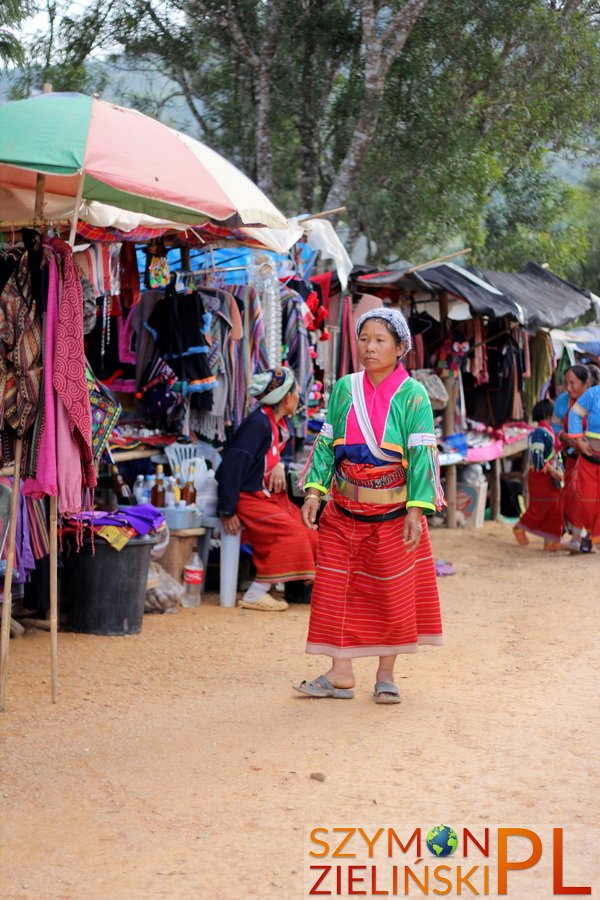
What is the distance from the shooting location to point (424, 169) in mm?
15320

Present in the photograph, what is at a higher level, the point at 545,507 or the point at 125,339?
the point at 125,339

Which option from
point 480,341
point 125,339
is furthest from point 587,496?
point 125,339

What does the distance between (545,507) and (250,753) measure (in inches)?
305

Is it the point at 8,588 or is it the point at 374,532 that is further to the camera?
the point at 374,532

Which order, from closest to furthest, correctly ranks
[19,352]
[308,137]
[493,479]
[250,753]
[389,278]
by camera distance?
[250,753]
[19,352]
[389,278]
[493,479]
[308,137]

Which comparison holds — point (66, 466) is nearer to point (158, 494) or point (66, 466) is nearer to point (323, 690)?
point (323, 690)

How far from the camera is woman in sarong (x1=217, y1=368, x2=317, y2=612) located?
26.4 feet

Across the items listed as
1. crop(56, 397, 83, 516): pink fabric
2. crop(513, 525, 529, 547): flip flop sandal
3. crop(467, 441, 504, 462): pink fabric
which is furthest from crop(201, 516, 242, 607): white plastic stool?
crop(467, 441, 504, 462): pink fabric

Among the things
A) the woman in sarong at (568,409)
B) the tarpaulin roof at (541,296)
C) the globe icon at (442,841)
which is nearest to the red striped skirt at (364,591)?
the globe icon at (442,841)

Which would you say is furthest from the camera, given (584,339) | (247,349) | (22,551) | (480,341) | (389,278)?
(584,339)

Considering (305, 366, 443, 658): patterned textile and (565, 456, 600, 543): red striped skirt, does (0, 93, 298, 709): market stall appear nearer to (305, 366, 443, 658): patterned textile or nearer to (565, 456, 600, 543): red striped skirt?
(305, 366, 443, 658): patterned textile

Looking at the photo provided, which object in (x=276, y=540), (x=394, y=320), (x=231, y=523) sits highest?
(x=394, y=320)

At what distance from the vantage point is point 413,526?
5.23 metres

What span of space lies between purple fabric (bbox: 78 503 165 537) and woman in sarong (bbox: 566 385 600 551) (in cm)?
495
